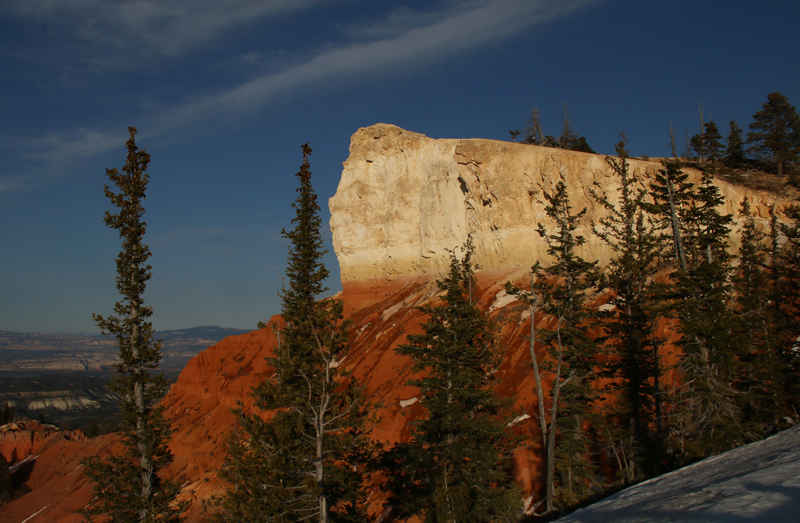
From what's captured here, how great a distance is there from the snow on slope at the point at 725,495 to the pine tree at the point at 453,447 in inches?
390

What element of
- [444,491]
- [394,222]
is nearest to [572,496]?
[444,491]

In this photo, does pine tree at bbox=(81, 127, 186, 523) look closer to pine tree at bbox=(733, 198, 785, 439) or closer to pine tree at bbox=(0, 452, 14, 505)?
pine tree at bbox=(733, 198, 785, 439)

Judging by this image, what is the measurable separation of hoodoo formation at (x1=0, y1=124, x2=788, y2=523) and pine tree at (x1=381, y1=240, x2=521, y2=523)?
11.1m

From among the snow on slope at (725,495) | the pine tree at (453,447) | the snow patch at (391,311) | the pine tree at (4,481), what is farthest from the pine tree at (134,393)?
the pine tree at (4,481)

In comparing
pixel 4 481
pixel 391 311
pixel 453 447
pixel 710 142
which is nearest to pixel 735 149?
pixel 710 142

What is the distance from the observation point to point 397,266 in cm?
5944

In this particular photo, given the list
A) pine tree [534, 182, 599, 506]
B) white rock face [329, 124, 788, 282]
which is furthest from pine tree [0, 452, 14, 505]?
pine tree [534, 182, 599, 506]

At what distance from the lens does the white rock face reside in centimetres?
4559

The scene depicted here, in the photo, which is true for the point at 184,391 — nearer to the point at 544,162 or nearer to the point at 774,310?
the point at 544,162

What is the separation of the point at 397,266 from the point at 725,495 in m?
54.0

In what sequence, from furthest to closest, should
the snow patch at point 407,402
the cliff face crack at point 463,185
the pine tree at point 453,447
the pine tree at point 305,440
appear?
1. the cliff face crack at point 463,185
2. the snow patch at point 407,402
3. the pine tree at point 453,447
4. the pine tree at point 305,440

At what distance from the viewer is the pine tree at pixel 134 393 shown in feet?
50.3

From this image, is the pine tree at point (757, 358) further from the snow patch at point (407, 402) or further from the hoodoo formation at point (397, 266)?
the snow patch at point (407, 402)

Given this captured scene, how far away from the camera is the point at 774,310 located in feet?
97.0
